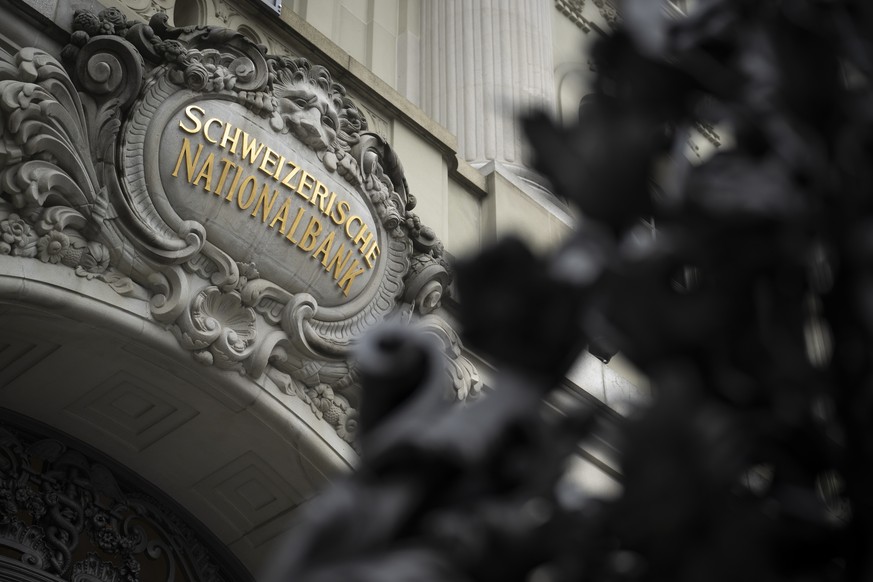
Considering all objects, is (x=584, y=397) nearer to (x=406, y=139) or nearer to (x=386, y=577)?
(x=406, y=139)

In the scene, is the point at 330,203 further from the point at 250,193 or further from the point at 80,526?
the point at 80,526

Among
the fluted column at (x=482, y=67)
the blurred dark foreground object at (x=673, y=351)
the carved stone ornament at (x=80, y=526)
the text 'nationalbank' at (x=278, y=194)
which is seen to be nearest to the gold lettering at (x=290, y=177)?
the text 'nationalbank' at (x=278, y=194)

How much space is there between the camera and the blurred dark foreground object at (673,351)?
1.07m

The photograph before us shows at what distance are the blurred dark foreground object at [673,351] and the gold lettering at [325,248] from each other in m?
5.60

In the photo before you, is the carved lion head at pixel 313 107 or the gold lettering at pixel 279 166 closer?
the gold lettering at pixel 279 166

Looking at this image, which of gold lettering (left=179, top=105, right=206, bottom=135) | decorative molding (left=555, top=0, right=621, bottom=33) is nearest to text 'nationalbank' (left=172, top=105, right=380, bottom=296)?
gold lettering (left=179, top=105, right=206, bottom=135)

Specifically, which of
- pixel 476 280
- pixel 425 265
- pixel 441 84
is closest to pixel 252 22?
pixel 425 265

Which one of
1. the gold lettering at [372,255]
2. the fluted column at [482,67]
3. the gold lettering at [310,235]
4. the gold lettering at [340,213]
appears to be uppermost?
the gold lettering at [340,213]

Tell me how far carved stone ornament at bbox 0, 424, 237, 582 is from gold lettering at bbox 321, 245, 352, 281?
194 centimetres

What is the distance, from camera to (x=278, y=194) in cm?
680

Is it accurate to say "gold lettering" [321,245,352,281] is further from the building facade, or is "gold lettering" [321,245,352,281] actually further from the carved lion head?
the carved lion head

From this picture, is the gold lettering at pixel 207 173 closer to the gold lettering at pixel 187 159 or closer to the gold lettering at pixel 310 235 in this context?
the gold lettering at pixel 187 159

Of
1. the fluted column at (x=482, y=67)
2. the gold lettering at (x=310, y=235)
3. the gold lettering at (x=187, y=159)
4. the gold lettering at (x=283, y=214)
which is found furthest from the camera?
the fluted column at (x=482, y=67)

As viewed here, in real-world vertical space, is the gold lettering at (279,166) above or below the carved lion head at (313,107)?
below
